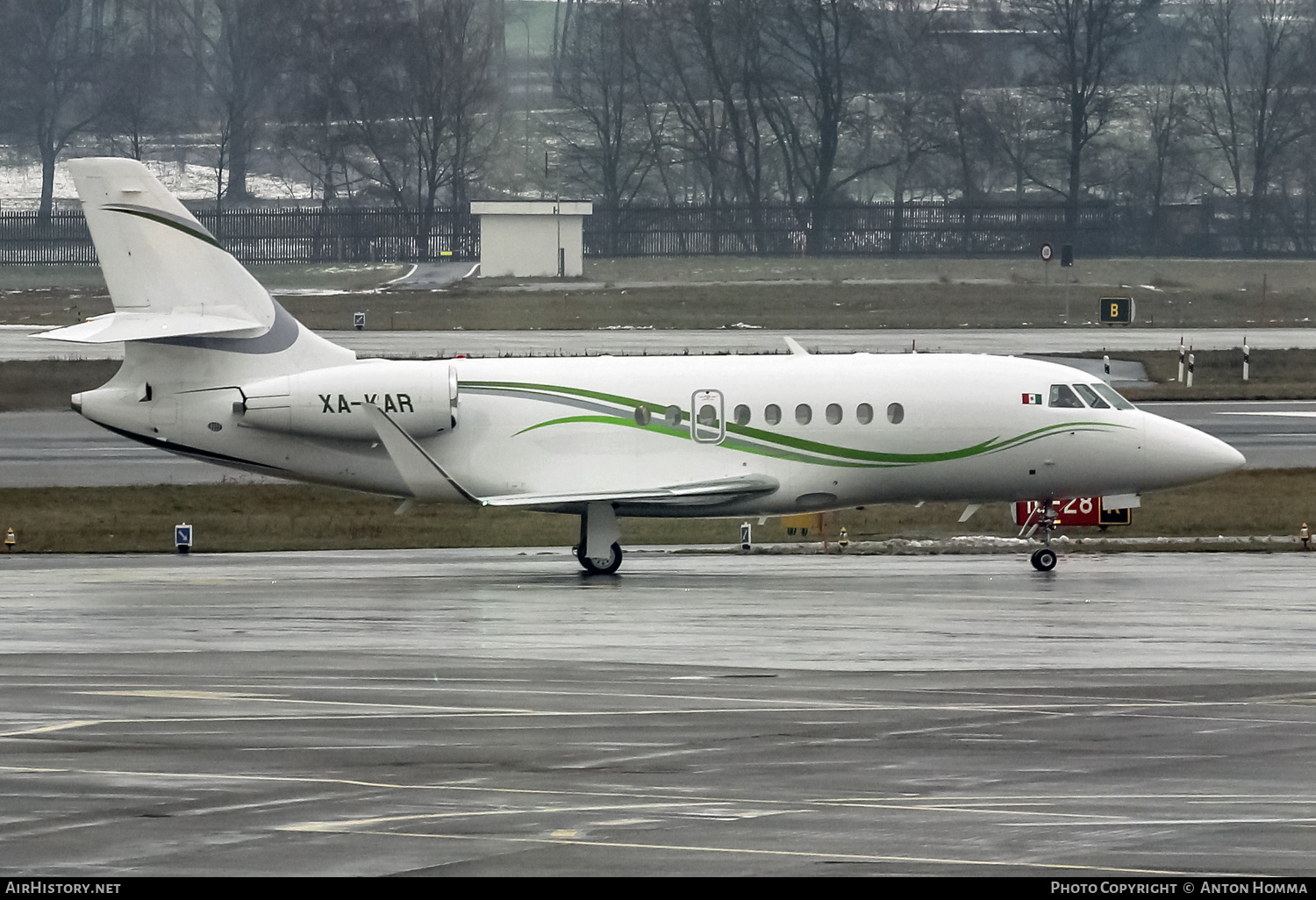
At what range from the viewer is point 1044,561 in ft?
89.6

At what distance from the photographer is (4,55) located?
116000 mm

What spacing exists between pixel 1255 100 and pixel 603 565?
93533mm

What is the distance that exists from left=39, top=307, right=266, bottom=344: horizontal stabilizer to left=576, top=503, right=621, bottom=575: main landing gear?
5.76 meters

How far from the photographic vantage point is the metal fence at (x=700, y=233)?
314ft

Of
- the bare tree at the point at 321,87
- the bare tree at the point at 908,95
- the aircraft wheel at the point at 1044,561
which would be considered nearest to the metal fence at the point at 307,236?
the bare tree at the point at 321,87

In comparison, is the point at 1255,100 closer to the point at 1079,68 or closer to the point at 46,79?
the point at 1079,68

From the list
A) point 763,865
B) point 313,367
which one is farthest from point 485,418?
point 763,865

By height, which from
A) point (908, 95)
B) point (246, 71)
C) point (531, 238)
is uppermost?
point (246, 71)

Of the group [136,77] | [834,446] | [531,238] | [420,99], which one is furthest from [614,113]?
[834,446]

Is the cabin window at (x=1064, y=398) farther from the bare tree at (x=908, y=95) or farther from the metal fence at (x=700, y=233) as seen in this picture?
the bare tree at (x=908, y=95)

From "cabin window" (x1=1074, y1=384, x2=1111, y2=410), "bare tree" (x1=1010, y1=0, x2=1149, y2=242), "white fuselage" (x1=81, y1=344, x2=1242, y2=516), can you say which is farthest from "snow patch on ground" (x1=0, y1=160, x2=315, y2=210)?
"cabin window" (x1=1074, y1=384, x2=1111, y2=410)

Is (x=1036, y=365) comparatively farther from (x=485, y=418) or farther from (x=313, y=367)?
(x=313, y=367)

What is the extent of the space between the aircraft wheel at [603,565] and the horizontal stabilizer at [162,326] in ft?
19.6

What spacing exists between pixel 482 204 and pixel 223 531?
52928 millimetres
